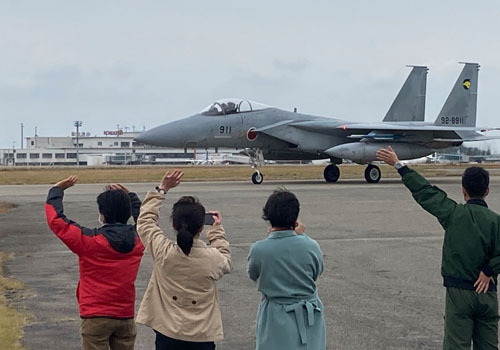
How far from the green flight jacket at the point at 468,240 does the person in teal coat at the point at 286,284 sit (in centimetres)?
113

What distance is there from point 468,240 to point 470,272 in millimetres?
223

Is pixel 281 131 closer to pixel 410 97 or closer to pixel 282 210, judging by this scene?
pixel 410 97

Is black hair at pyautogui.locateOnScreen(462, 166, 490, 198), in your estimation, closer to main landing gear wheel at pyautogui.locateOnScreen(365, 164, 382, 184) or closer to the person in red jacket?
the person in red jacket

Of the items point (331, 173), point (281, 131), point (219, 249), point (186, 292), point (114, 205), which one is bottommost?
point (331, 173)

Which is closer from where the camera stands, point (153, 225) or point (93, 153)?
point (153, 225)

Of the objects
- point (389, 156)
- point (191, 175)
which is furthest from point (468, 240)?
point (191, 175)

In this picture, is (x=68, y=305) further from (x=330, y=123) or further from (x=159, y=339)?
(x=330, y=123)

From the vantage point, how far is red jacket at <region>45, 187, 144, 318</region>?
15.3 ft

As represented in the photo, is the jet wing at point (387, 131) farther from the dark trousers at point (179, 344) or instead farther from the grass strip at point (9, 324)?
the dark trousers at point (179, 344)

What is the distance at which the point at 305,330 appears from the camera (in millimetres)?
4094

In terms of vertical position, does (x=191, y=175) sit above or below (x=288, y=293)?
below

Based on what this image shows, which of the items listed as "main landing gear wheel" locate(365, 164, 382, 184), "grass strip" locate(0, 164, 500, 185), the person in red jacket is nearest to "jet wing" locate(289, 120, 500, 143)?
"main landing gear wheel" locate(365, 164, 382, 184)

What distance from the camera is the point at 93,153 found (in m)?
136

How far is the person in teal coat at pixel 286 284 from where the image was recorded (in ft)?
13.5
